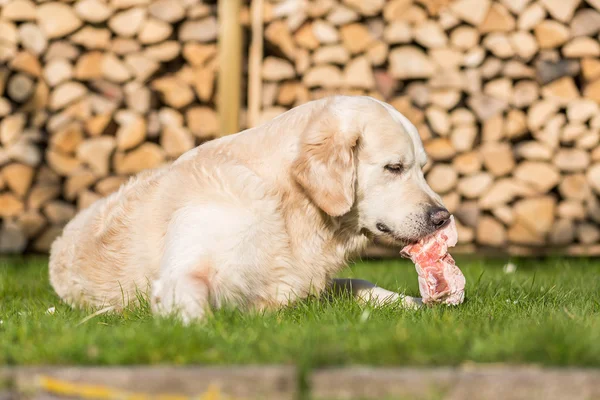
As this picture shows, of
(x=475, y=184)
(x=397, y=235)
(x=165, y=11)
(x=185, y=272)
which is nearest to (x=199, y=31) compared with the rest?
(x=165, y=11)

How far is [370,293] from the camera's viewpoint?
3.50 meters

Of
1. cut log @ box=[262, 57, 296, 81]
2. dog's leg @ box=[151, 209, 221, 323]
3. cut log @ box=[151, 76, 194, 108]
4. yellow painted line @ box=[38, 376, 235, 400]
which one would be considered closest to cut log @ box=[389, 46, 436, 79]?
cut log @ box=[262, 57, 296, 81]

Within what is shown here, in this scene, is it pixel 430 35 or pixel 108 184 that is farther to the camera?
pixel 430 35

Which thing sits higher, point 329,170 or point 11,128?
point 329,170

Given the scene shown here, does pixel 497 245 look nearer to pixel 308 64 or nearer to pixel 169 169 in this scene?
pixel 308 64

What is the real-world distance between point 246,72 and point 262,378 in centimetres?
517

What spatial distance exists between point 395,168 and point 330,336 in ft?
3.75

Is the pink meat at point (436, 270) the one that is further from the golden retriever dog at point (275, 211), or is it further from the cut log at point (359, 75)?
the cut log at point (359, 75)

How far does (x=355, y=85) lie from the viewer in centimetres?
650

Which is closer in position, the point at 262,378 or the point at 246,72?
the point at 262,378

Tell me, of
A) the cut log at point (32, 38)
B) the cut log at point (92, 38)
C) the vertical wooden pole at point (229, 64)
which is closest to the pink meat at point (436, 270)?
the vertical wooden pole at point (229, 64)

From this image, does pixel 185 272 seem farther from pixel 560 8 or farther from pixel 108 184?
pixel 560 8

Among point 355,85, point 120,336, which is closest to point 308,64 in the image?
point 355,85

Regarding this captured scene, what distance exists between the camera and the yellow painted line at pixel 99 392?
1.83 meters
